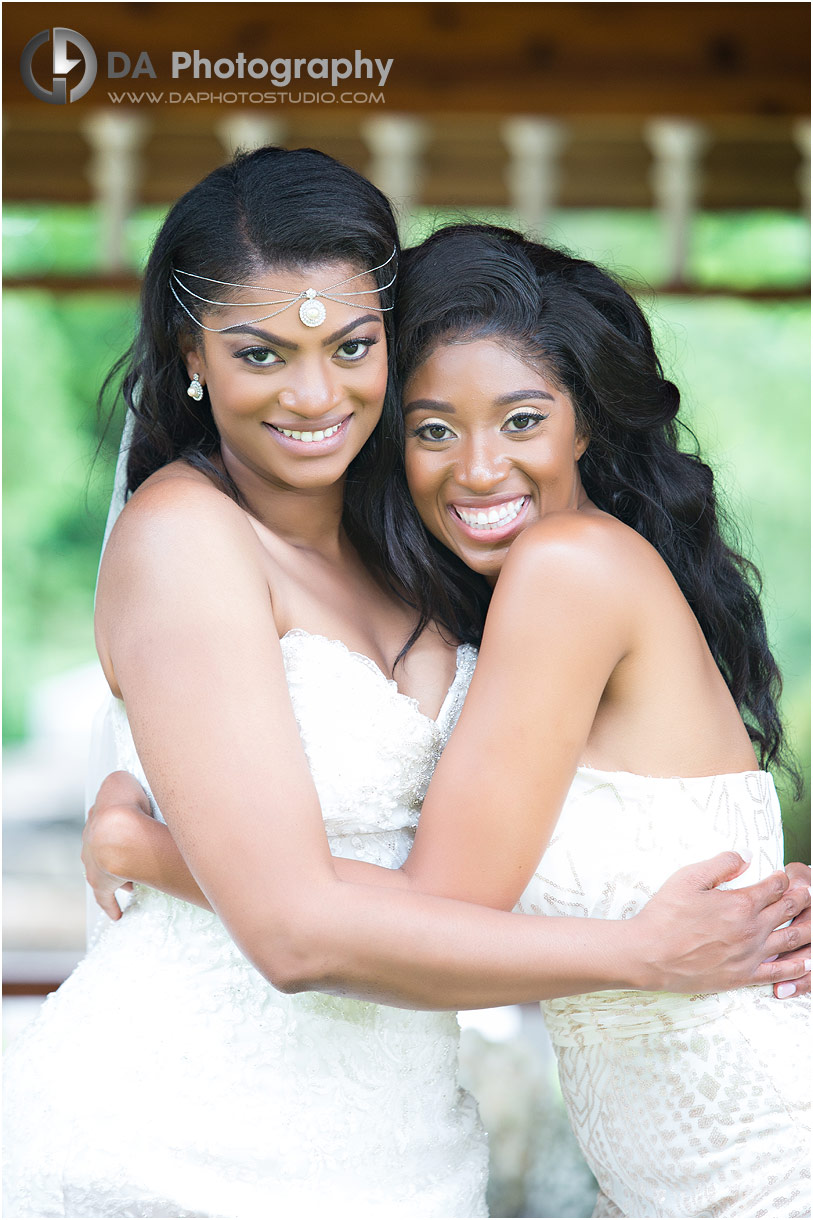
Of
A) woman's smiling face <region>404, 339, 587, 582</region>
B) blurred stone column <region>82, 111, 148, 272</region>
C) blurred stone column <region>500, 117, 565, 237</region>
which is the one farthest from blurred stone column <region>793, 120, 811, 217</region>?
woman's smiling face <region>404, 339, 587, 582</region>

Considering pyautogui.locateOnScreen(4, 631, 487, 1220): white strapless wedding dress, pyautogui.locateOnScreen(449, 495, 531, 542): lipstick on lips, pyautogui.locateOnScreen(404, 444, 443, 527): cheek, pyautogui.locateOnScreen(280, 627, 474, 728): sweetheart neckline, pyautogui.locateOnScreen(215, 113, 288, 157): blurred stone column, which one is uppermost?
pyautogui.locateOnScreen(215, 113, 288, 157): blurred stone column

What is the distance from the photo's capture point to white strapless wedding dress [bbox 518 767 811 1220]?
1.83 meters

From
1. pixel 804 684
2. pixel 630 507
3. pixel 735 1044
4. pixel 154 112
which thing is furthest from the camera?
pixel 804 684

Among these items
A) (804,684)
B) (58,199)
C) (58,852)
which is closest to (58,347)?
(58,199)

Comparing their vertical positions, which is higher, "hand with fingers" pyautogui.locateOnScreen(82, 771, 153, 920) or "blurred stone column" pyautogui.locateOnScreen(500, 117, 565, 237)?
"blurred stone column" pyautogui.locateOnScreen(500, 117, 565, 237)

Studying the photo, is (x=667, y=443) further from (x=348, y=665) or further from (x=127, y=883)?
(x=127, y=883)

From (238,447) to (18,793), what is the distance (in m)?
6.63

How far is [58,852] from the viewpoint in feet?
24.3

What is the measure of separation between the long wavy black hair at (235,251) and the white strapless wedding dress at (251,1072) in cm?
46

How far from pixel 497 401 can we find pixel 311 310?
344 mm

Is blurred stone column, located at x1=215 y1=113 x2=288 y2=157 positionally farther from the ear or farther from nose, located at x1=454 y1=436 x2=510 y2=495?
nose, located at x1=454 y1=436 x2=510 y2=495

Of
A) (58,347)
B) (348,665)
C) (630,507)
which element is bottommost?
(348,665)

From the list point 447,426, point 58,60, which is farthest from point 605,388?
point 58,60

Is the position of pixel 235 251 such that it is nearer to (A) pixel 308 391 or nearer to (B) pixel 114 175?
(A) pixel 308 391
